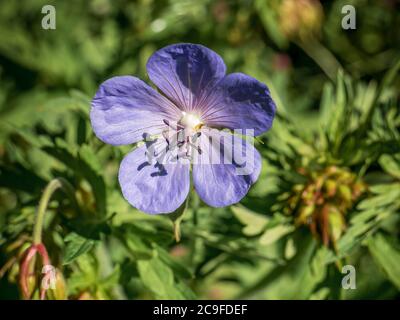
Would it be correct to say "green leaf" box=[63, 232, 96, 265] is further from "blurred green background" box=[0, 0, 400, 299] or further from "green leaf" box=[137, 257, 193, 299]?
"green leaf" box=[137, 257, 193, 299]

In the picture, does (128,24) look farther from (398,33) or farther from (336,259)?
(336,259)

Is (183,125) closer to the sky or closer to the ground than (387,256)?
closer to the sky

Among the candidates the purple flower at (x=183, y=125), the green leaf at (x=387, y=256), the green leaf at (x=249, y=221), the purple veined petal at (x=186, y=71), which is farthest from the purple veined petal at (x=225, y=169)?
the green leaf at (x=387, y=256)

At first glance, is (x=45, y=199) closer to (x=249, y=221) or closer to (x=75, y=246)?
(x=75, y=246)

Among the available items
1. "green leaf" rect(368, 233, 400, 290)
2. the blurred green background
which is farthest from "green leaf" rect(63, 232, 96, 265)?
"green leaf" rect(368, 233, 400, 290)

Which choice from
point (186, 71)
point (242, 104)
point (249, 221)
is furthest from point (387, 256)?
point (186, 71)

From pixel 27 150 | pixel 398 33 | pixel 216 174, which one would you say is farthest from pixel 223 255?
pixel 398 33
